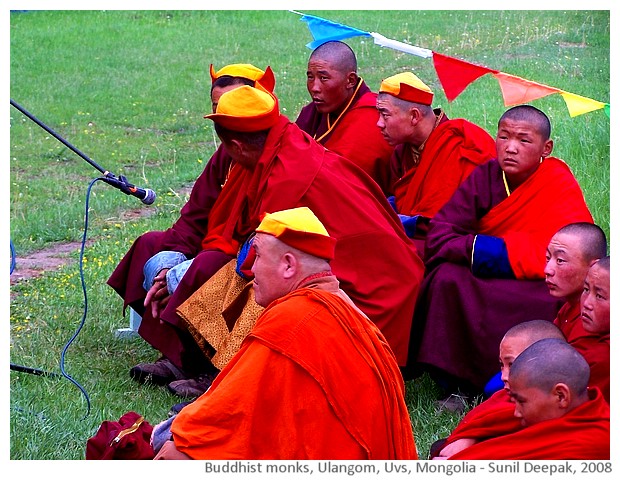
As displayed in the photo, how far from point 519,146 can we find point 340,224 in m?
1.12

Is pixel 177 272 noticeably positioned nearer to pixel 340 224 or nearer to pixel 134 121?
pixel 340 224

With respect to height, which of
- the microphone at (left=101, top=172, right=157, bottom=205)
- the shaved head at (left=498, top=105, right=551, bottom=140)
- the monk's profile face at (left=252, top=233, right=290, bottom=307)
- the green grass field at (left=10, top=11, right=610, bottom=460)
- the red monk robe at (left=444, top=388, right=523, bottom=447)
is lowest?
the green grass field at (left=10, top=11, right=610, bottom=460)

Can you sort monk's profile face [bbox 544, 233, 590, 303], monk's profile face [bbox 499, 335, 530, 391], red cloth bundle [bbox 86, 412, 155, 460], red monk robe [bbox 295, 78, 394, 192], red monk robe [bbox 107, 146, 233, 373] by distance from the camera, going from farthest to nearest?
red monk robe [bbox 295, 78, 394, 192] < red monk robe [bbox 107, 146, 233, 373] < monk's profile face [bbox 544, 233, 590, 303] < monk's profile face [bbox 499, 335, 530, 391] < red cloth bundle [bbox 86, 412, 155, 460]

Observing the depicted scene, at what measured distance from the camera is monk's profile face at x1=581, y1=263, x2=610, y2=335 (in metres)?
4.48

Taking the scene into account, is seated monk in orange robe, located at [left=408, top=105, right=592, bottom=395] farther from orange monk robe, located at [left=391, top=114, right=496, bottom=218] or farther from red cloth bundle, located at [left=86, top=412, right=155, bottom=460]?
red cloth bundle, located at [left=86, top=412, right=155, bottom=460]

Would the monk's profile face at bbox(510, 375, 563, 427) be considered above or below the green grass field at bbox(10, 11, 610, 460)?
above

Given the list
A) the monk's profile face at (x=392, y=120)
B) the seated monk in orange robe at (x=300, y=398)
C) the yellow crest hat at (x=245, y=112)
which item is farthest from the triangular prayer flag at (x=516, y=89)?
the seated monk in orange robe at (x=300, y=398)

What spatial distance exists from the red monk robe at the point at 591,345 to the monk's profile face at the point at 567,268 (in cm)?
7

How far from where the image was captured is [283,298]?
3902 millimetres

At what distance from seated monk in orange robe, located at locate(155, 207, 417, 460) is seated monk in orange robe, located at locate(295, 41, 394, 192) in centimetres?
310

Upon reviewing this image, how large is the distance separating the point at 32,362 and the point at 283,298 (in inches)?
112

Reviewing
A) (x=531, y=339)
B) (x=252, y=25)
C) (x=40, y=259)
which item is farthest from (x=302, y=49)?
(x=531, y=339)

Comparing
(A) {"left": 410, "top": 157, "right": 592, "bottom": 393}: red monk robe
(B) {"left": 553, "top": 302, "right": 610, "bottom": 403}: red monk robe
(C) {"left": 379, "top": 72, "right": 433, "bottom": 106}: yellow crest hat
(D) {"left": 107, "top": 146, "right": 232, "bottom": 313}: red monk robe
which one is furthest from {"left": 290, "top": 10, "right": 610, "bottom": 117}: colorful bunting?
(B) {"left": 553, "top": 302, "right": 610, "bottom": 403}: red monk robe

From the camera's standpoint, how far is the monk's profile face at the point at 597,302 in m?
4.48
